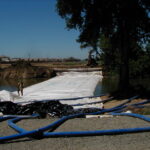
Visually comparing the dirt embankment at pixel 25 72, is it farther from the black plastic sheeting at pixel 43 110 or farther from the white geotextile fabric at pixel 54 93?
the black plastic sheeting at pixel 43 110

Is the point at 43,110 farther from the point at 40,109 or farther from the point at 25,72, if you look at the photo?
the point at 25,72

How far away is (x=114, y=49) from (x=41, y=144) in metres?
10.8

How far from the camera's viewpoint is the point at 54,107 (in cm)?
748

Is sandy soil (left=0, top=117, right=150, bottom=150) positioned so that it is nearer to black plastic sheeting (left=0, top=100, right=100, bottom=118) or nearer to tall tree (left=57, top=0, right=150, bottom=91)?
black plastic sheeting (left=0, top=100, right=100, bottom=118)

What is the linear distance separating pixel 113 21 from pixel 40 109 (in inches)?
284

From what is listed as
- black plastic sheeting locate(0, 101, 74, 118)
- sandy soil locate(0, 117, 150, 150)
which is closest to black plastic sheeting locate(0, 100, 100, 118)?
black plastic sheeting locate(0, 101, 74, 118)

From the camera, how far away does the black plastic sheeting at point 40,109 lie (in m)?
7.06

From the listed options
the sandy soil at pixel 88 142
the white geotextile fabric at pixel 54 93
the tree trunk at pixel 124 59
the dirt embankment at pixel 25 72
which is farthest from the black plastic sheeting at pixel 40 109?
the dirt embankment at pixel 25 72

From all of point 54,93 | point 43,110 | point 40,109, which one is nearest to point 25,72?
point 54,93

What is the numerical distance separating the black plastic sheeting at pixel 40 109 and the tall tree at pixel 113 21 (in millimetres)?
5987

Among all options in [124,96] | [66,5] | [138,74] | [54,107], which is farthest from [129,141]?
[138,74]

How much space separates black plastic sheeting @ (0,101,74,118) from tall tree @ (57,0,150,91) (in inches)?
236

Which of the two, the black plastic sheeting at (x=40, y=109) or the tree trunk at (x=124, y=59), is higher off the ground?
the tree trunk at (x=124, y=59)

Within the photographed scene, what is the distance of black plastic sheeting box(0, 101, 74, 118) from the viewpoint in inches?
278
